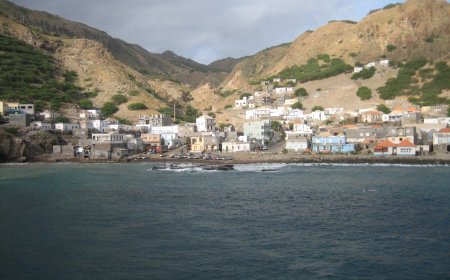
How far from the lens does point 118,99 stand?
3701 inches

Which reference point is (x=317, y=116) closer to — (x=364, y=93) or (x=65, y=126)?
(x=364, y=93)

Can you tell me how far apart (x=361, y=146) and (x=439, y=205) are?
3559cm

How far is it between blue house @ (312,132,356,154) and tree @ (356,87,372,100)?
3229 centimetres

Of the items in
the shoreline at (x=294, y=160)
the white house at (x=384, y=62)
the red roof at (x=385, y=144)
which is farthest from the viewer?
the white house at (x=384, y=62)

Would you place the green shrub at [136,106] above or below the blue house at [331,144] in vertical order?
above

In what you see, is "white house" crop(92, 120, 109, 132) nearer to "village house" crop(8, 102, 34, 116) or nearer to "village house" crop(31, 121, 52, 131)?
"village house" crop(31, 121, 52, 131)

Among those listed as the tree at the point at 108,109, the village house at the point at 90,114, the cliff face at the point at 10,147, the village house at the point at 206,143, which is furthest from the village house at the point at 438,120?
the tree at the point at 108,109

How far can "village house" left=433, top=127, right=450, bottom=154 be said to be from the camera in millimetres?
56844

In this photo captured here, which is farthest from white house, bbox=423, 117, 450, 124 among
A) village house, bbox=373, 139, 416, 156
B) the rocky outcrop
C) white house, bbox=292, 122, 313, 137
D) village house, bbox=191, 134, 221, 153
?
the rocky outcrop

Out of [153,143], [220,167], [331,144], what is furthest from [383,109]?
[220,167]

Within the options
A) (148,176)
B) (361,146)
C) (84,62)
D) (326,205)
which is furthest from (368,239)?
(84,62)

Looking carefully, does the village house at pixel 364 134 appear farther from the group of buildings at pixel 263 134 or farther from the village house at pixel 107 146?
the village house at pixel 107 146

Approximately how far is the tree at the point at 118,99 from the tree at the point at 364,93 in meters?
44.0

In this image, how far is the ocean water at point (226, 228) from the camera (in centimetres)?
1636
